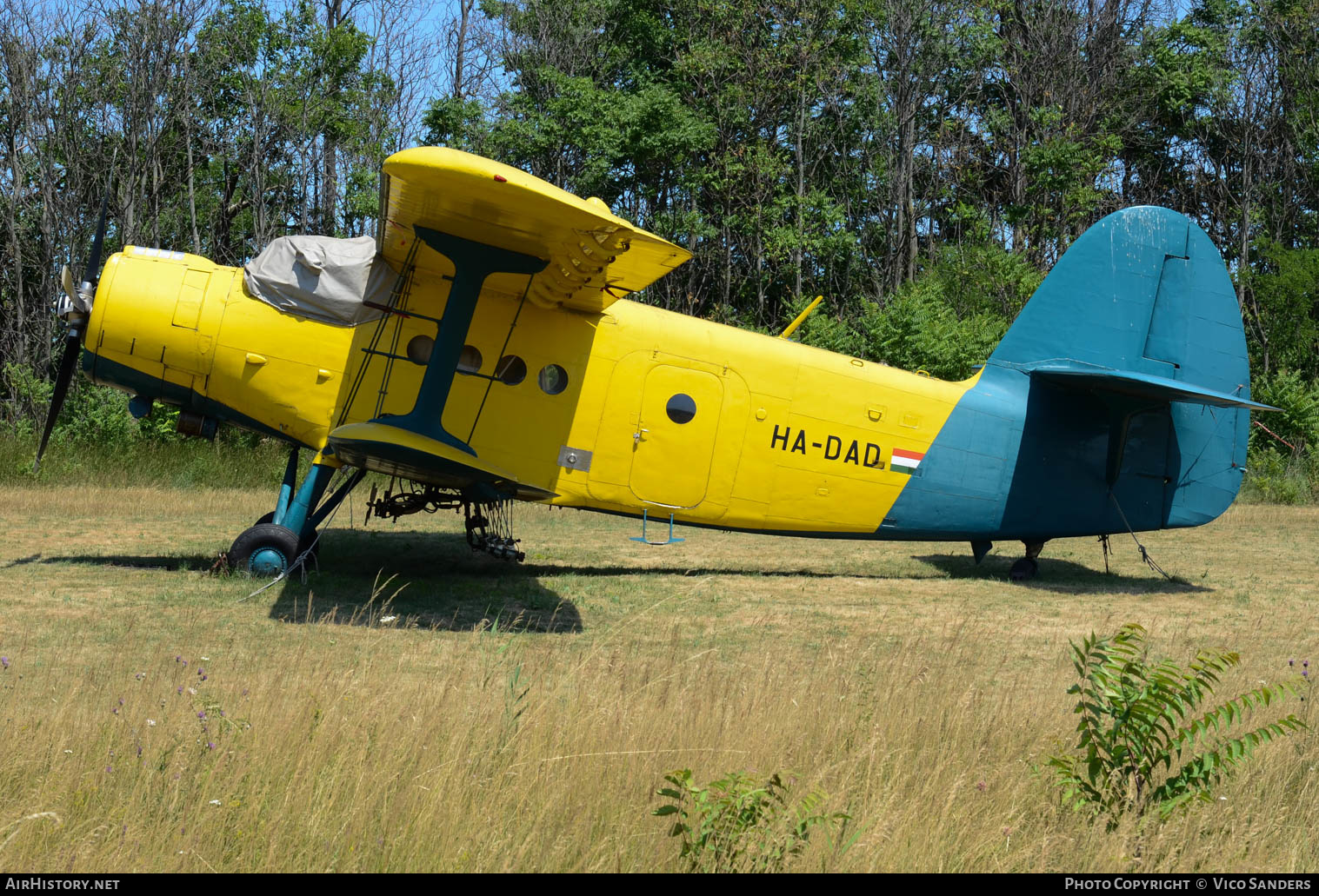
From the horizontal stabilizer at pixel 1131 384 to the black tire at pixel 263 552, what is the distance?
24.7 ft

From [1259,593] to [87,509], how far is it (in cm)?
1304

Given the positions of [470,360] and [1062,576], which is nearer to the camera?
[470,360]

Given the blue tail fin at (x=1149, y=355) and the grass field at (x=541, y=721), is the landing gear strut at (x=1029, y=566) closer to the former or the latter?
the blue tail fin at (x=1149, y=355)

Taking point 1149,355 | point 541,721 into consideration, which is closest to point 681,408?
point 1149,355

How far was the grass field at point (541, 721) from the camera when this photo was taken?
11.5 ft

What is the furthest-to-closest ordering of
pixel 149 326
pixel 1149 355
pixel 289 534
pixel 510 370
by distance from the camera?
pixel 1149 355
pixel 510 370
pixel 289 534
pixel 149 326

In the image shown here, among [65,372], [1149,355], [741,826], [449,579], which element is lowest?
[449,579]

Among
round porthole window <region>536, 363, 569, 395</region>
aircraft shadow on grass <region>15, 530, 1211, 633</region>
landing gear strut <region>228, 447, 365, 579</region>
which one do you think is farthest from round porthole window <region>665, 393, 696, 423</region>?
landing gear strut <region>228, 447, 365, 579</region>

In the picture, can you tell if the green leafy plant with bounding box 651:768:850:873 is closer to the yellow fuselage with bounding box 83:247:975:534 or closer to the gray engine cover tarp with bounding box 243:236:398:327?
the yellow fuselage with bounding box 83:247:975:534

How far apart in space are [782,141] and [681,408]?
27.1 m

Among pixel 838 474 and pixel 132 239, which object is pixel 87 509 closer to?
pixel 838 474

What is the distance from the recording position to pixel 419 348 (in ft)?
29.8

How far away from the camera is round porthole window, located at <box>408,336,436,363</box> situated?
9047 millimetres

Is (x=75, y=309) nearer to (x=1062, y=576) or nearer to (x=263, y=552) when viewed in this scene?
(x=263, y=552)
